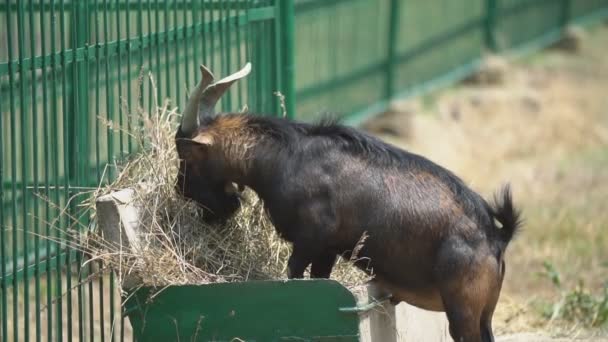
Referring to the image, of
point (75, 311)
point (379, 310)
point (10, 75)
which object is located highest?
point (10, 75)

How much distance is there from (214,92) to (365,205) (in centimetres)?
101

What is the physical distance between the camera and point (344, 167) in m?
7.04

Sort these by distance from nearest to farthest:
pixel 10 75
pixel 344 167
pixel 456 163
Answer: pixel 10 75 → pixel 344 167 → pixel 456 163

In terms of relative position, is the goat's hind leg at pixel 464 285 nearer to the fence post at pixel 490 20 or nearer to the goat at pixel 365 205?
the goat at pixel 365 205

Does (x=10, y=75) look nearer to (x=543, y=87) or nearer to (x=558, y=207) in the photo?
(x=558, y=207)

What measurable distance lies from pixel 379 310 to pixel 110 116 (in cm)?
186

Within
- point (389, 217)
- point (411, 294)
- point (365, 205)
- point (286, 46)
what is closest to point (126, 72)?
point (286, 46)

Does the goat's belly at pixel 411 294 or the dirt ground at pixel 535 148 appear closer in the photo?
the goat's belly at pixel 411 294

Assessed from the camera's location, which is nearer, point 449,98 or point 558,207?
point 558,207

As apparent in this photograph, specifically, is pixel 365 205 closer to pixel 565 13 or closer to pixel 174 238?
pixel 174 238

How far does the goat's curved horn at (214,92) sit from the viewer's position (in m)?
7.00

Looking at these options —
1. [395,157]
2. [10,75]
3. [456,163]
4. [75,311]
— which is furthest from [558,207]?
[10,75]

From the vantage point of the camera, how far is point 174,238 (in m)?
6.99

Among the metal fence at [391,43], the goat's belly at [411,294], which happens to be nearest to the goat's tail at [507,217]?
the goat's belly at [411,294]
